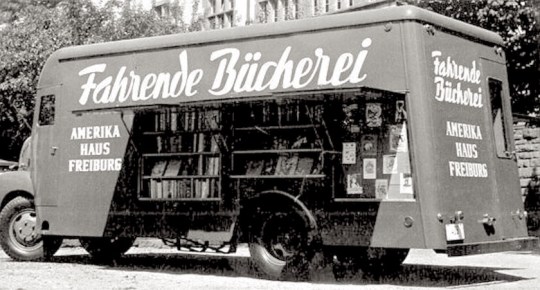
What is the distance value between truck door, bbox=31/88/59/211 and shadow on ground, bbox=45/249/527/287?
3.83 feet

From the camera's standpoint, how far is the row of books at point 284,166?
1139cm

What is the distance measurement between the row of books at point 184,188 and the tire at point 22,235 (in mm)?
2281

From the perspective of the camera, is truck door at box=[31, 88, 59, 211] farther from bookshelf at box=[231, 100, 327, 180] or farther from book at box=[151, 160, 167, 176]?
bookshelf at box=[231, 100, 327, 180]

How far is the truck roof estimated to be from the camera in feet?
35.3

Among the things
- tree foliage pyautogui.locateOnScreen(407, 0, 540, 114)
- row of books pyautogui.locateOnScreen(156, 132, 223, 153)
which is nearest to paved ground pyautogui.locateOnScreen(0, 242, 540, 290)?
row of books pyautogui.locateOnScreen(156, 132, 223, 153)

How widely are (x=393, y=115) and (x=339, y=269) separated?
2.98 meters

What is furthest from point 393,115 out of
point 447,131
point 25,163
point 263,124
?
point 25,163

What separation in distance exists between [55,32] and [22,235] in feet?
50.1

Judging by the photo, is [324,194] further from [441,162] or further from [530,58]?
[530,58]

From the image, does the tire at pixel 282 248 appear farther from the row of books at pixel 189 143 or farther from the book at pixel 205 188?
the row of books at pixel 189 143

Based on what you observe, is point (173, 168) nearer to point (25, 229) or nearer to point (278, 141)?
point (278, 141)

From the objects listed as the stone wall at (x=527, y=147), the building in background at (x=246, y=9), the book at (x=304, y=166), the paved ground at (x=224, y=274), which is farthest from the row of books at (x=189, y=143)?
the building in background at (x=246, y=9)

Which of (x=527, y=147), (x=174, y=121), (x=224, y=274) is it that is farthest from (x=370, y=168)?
(x=527, y=147)

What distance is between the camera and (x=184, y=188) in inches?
487
